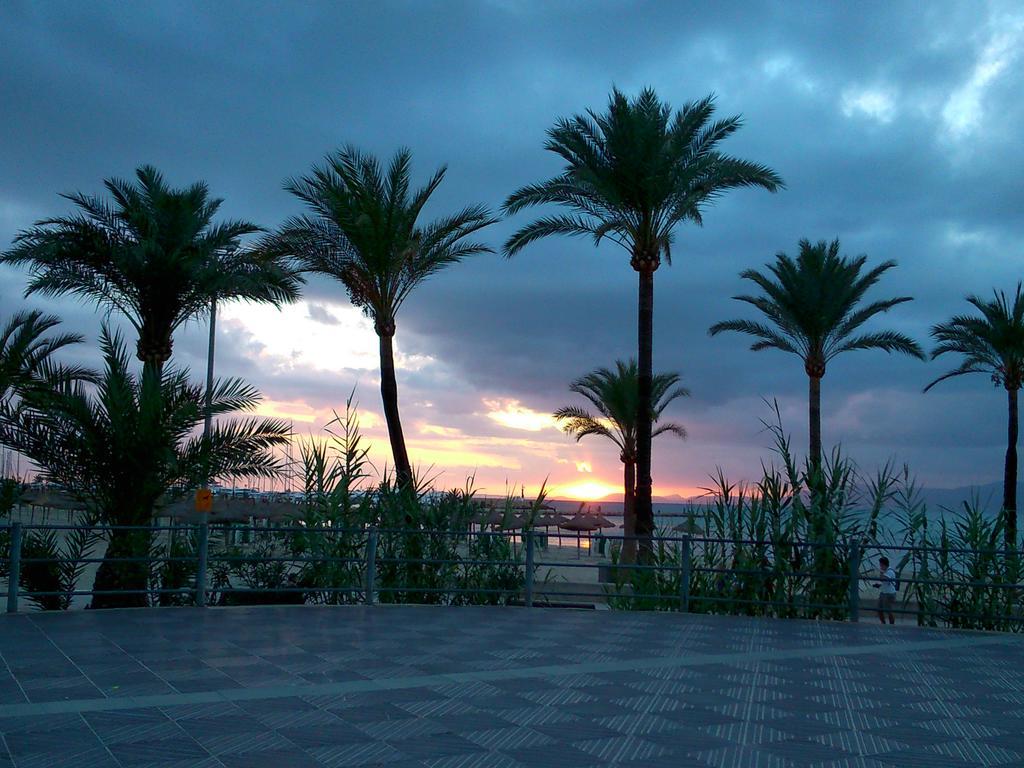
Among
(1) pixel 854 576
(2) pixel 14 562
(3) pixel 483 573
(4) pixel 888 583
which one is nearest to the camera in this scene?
(2) pixel 14 562

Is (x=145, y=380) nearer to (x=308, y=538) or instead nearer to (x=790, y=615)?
(x=308, y=538)

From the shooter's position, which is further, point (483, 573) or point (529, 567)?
point (483, 573)

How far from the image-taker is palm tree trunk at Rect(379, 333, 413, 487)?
2044 cm

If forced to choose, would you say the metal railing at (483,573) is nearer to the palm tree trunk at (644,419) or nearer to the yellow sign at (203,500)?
the yellow sign at (203,500)

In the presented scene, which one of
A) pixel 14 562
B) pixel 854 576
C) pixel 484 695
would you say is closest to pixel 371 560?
pixel 14 562

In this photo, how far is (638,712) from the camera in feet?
22.9

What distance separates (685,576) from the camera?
13227mm

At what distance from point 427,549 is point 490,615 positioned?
2501mm

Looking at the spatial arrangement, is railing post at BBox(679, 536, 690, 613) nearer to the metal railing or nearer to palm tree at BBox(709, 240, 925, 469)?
the metal railing

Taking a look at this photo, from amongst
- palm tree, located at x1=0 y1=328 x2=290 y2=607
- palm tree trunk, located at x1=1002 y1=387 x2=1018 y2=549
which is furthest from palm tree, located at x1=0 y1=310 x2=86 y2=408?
palm tree trunk, located at x1=1002 y1=387 x2=1018 y2=549

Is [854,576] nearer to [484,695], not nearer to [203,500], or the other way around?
[484,695]

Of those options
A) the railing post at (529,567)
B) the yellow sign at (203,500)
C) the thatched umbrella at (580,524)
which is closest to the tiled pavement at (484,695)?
the railing post at (529,567)

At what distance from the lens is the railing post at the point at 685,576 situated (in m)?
13.1

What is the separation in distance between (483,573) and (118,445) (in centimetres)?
565
